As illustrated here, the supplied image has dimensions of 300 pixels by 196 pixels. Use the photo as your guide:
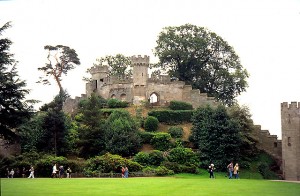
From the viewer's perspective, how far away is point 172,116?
61.2 meters

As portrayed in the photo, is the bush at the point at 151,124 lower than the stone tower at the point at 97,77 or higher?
lower

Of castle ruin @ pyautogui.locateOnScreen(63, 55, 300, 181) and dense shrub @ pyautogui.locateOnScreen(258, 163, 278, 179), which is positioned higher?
castle ruin @ pyautogui.locateOnScreen(63, 55, 300, 181)

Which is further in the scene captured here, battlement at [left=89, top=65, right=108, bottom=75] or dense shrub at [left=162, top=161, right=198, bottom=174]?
battlement at [left=89, top=65, right=108, bottom=75]

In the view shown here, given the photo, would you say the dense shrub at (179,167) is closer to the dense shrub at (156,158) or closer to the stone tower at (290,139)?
the dense shrub at (156,158)

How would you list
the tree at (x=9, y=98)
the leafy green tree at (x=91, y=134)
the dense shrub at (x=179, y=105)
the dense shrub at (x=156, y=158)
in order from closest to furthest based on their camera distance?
1. the tree at (x=9, y=98)
2. the dense shrub at (x=156, y=158)
3. the leafy green tree at (x=91, y=134)
4. the dense shrub at (x=179, y=105)

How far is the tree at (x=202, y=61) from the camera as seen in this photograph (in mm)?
70688

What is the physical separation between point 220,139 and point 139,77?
19911 mm

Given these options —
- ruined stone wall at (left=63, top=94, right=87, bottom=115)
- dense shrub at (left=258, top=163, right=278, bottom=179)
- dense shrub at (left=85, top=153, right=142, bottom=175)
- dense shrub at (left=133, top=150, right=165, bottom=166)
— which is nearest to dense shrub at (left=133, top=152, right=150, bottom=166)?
dense shrub at (left=133, top=150, right=165, bottom=166)

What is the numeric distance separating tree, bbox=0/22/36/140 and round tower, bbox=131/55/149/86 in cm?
3436

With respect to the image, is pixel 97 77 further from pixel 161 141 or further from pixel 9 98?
pixel 9 98

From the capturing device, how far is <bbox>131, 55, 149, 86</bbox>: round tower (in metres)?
67.1

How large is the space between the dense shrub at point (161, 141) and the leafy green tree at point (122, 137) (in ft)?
6.23

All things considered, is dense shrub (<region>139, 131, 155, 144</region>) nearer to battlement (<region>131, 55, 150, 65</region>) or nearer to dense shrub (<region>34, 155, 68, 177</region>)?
dense shrub (<region>34, 155, 68, 177</region>)

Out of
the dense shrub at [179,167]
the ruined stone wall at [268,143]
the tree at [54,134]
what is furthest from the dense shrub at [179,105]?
the dense shrub at [179,167]
